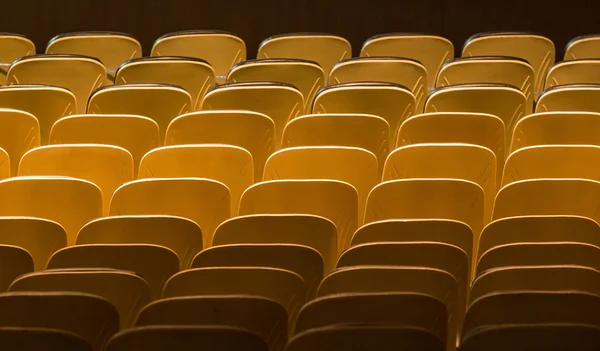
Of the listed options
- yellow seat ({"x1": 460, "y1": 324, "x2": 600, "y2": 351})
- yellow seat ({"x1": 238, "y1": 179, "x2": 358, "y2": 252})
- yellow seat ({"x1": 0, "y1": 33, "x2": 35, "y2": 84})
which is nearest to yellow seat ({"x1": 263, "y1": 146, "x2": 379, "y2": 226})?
yellow seat ({"x1": 238, "y1": 179, "x2": 358, "y2": 252})

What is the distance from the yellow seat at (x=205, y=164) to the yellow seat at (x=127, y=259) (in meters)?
0.87

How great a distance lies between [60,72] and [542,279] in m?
2.96

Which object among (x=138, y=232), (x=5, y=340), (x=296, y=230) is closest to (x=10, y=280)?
(x=138, y=232)

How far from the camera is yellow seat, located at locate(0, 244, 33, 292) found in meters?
3.11

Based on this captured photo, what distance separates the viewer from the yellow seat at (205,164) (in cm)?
395

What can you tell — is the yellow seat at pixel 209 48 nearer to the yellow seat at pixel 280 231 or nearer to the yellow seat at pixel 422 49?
the yellow seat at pixel 422 49

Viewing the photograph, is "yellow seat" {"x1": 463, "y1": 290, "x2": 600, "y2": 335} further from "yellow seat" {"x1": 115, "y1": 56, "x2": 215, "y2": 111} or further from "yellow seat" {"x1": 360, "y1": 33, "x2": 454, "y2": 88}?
"yellow seat" {"x1": 360, "y1": 33, "x2": 454, "y2": 88}

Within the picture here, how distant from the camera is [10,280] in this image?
3.14 meters

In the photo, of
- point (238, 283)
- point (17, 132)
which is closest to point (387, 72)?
point (17, 132)

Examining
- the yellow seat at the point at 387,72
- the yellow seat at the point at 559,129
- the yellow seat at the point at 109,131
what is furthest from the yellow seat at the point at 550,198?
the yellow seat at the point at 109,131

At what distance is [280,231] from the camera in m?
3.31

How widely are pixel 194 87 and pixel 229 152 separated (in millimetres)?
1105

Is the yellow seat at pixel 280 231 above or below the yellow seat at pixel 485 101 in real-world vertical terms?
below

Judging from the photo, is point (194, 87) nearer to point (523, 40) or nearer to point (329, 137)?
point (329, 137)
